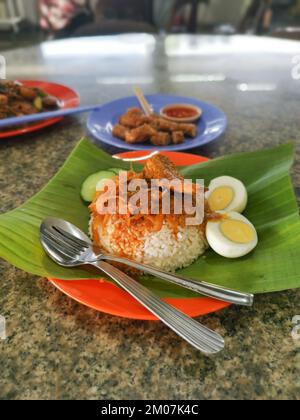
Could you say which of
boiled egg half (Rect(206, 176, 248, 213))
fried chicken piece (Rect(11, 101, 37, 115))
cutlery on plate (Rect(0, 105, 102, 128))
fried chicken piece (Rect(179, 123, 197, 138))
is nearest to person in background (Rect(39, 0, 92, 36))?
fried chicken piece (Rect(11, 101, 37, 115))

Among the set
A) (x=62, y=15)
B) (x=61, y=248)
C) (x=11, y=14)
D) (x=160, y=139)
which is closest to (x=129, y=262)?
(x=61, y=248)

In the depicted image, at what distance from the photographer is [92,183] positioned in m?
A: 1.47

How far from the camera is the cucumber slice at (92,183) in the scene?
1.44 metres

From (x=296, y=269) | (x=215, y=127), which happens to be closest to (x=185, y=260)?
(x=296, y=269)

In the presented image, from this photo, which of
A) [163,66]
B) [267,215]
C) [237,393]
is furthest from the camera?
[163,66]

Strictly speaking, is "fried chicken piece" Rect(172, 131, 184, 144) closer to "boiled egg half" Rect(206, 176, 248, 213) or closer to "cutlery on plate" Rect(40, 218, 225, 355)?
"boiled egg half" Rect(206, 176, 248, 213)

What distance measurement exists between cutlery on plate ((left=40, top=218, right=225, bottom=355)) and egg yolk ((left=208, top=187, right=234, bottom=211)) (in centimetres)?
47

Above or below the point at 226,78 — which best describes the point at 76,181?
above

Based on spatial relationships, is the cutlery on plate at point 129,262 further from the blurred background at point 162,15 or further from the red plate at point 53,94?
the blurred background at point 162,15

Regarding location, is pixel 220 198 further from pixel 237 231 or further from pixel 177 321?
pixel 177 321

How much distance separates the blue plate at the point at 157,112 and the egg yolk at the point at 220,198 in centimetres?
45

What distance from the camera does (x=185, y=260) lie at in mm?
1215

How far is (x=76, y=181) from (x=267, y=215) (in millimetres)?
725

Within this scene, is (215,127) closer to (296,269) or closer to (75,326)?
(296,269)
